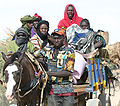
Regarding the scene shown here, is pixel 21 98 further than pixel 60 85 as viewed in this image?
No

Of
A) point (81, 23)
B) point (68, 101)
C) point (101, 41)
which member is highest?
point (81, 23)

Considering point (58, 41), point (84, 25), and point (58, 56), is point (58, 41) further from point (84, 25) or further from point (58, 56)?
point (84, 25)

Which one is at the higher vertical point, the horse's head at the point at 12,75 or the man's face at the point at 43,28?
the man's face at the point at 43,28

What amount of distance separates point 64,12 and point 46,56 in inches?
92.4

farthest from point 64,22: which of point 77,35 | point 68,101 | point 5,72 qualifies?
point 5,72

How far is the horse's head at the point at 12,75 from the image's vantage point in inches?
162

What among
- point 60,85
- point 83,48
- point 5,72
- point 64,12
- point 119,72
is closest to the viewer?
point 5,72

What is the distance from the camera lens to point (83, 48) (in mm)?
5973

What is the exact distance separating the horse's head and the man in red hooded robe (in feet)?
9.49

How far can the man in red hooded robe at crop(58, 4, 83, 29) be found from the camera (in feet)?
23.2

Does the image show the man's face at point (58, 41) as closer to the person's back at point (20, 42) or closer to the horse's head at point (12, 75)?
the person's back at point (20, 42)

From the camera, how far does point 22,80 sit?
4.64 m

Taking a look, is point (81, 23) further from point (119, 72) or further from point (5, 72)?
point (119, 72)

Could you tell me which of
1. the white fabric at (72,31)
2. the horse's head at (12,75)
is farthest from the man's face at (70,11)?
the horse's head at (12,75)
